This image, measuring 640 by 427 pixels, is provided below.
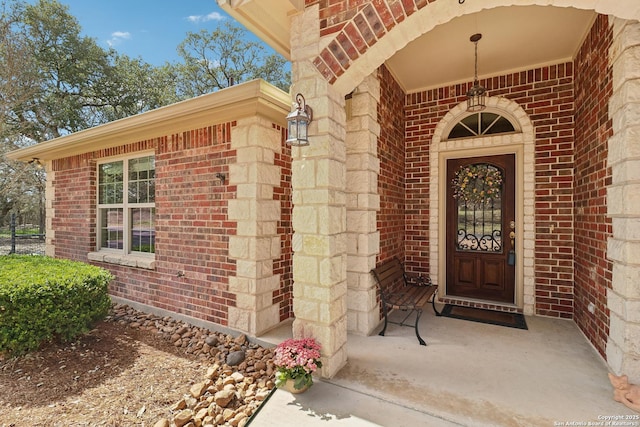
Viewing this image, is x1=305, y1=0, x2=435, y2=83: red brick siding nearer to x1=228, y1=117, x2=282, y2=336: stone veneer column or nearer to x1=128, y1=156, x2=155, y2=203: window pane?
x1=228, y1=117, x2=282, y2=336: stone veneer column

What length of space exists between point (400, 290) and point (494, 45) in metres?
3.11

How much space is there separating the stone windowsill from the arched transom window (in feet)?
15.1

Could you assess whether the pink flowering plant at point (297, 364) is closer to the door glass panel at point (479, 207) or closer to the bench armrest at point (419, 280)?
the bench armrest at point (419, 280)

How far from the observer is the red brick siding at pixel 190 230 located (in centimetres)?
337

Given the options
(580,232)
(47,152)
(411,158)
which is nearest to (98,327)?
(47,152)

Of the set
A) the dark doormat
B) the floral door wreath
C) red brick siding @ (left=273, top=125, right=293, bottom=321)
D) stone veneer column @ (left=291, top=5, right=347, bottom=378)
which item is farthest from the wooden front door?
stone veneer column @ (left=291, top=5, right=347, bottom=378)

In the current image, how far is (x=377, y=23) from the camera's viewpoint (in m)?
2.07

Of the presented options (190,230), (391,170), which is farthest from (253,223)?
(391,170)

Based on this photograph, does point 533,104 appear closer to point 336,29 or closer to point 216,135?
point 336,29

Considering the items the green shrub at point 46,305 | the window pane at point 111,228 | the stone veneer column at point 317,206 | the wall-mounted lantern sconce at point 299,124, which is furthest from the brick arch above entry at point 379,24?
the window pane at point 111,228

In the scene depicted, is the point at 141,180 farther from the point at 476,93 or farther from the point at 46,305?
the point at 476,93

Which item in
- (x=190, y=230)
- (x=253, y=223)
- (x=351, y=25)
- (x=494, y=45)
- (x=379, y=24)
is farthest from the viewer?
(x=190, y=230)

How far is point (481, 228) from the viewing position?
4.14 m

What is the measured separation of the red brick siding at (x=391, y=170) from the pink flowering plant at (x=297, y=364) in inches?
64.5
